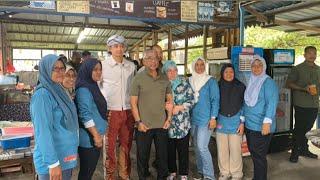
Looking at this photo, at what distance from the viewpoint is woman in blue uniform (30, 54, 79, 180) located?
1987 mm

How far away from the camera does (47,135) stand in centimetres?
198

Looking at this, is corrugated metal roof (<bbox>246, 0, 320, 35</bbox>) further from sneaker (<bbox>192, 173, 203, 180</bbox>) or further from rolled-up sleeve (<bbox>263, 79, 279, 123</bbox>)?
sneaker (<bbox>192, 173, 203, 180</bbox>)

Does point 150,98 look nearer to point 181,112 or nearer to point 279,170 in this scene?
point 181,112

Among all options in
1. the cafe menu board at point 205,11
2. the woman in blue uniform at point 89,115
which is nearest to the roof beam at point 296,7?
the cafe menu board at point 205,11

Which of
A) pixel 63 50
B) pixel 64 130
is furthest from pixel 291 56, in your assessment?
pixel 63 50

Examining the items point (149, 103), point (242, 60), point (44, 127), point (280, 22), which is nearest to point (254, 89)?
point (242, 60)

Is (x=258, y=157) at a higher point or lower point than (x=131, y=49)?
lower

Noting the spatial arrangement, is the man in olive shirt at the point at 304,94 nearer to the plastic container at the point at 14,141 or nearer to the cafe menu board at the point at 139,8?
the cafe menu board at the point at 139,8

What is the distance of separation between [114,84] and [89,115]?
0.84 m

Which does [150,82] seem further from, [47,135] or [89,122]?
[47,135]

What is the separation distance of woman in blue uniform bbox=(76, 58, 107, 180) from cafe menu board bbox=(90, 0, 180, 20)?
1981mm

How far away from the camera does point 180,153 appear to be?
376 centimetres

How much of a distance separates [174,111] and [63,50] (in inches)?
497

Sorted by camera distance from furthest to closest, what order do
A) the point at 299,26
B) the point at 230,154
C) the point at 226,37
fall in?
the point at 299,26
the point at 226,37
the point at 230,154
